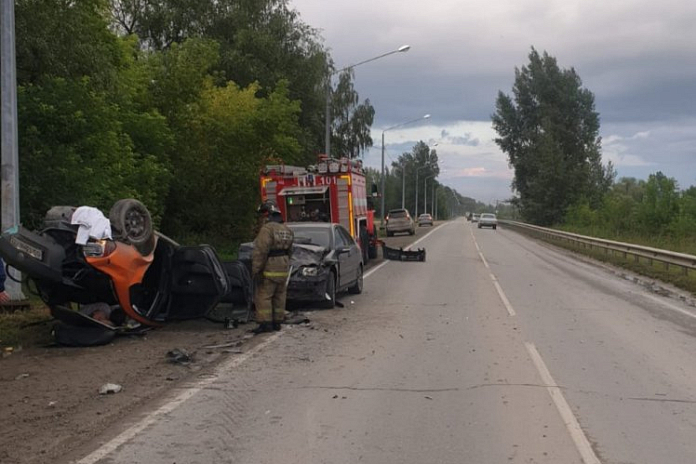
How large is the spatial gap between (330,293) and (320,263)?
0.65 metres

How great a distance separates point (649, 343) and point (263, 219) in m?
5.60

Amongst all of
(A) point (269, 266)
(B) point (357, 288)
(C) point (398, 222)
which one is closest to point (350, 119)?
(C) point (398, 222)

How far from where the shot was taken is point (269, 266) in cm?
937

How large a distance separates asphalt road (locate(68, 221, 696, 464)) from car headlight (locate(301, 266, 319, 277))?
67 cm

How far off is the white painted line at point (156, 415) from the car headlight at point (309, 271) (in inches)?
123

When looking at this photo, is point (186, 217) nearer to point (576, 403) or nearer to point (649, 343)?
point (649, 343)

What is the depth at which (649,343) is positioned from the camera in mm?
8875

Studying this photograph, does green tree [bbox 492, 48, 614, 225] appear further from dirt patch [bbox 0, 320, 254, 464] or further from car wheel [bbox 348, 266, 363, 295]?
dirt patch [bbox 0, 320, 254, 464]

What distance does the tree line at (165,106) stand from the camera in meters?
12.4

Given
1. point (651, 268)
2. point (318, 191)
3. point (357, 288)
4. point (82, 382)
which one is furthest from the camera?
point (651, 268)

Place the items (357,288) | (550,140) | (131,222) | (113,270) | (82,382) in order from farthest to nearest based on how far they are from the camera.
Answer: (550,140) → (357,288) → (131,222) → (113,270) → (82,382)

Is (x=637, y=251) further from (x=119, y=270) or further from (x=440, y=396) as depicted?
(x=119, y=270)

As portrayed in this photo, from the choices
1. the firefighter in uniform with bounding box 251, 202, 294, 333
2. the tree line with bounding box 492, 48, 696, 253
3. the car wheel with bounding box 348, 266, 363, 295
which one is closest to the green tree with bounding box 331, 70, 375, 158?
the tree line with bounding box 492, 48, 696, 253

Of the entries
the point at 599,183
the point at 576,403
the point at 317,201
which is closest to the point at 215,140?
the point at 317,201
